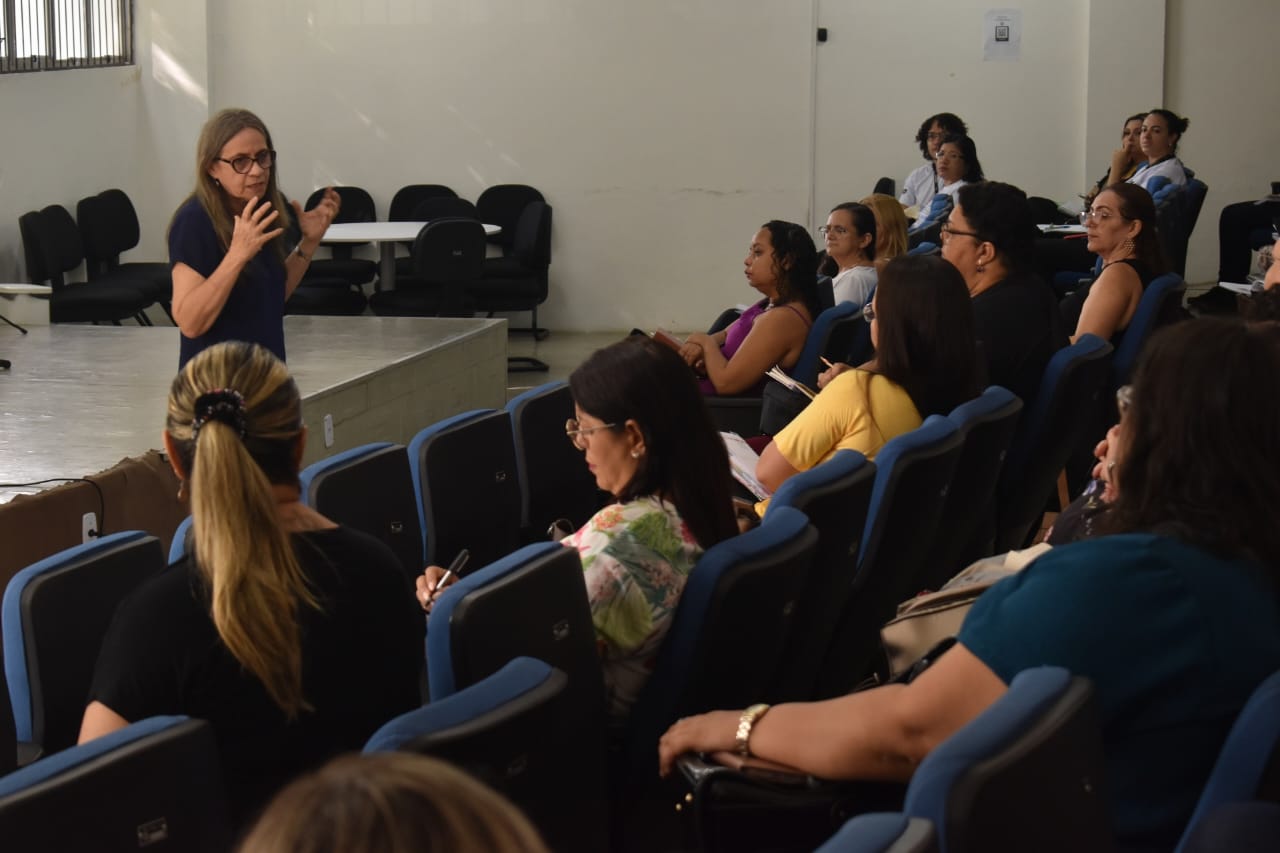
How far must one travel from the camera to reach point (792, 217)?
10102 mm

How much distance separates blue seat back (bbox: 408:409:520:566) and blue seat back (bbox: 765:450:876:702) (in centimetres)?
94

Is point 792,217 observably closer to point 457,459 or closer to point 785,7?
point 785,7

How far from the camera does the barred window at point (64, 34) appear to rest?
8078mm

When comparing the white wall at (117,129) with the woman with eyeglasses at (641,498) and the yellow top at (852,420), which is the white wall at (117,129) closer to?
the yellow top at (852,420)

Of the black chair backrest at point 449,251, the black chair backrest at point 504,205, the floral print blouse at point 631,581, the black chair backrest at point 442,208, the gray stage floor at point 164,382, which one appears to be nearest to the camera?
the floral print blouse at point 631,581

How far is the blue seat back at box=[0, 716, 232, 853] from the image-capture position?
52.0 inches

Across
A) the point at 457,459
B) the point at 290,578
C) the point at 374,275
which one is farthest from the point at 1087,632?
the point at 374,275

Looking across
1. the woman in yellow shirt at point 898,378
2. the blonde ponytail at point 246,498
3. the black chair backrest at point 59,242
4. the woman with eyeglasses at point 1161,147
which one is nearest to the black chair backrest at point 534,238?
the black chair backrest at point 59,242

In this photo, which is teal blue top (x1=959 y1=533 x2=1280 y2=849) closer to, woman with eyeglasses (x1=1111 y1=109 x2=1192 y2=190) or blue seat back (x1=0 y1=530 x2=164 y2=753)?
blue seat back (x1=0 y1=530 x2=164 y2=753)

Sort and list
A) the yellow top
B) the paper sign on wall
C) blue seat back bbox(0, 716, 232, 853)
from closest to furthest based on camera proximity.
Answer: blue seat back bbox(0, 716, 232, 853)
the yellow top
the paper sign on wall

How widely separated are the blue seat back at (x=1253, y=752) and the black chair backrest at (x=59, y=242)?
753 cm

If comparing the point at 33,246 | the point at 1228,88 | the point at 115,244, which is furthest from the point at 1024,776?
the point at 1228,88

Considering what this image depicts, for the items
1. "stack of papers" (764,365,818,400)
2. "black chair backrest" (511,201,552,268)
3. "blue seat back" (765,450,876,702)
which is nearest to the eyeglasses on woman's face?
"blue seat back" (765,450,876,702)

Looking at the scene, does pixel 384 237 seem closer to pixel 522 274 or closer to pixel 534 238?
pixel 522 274
